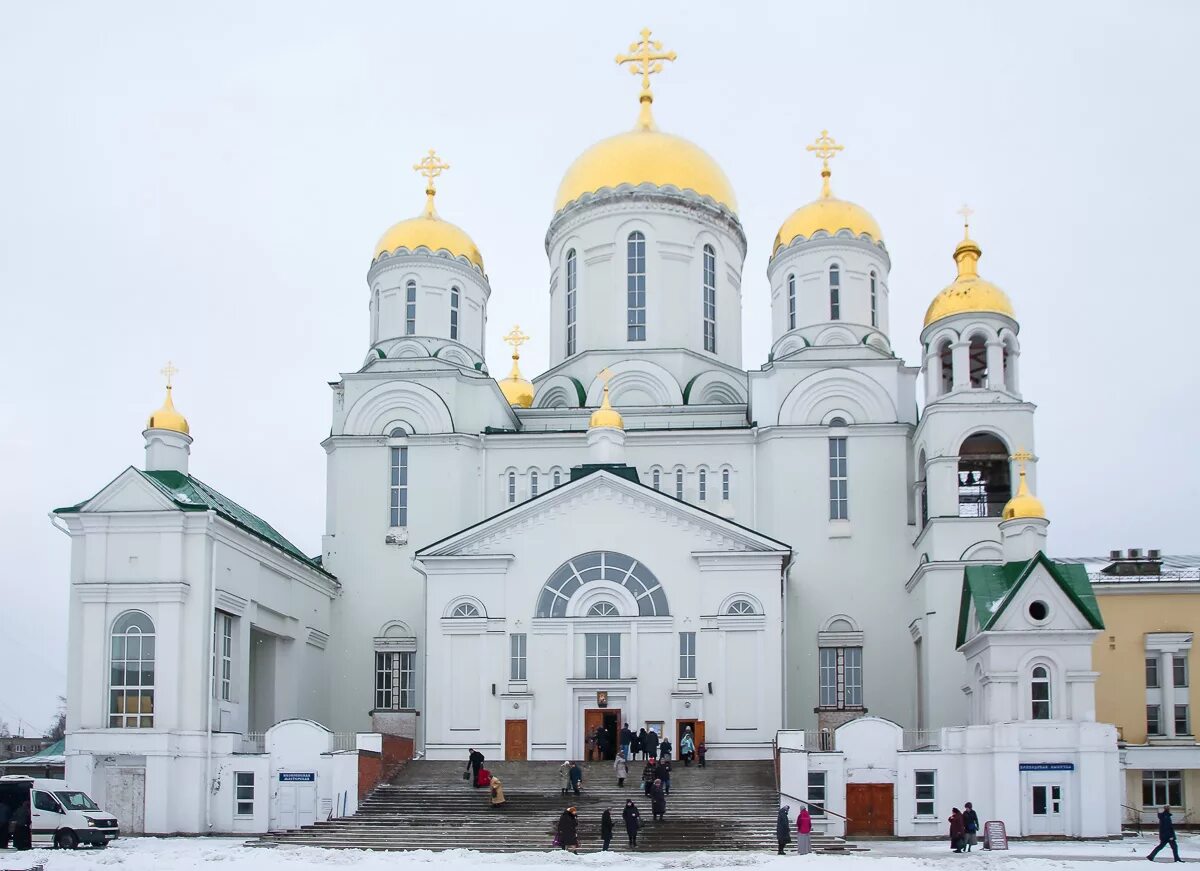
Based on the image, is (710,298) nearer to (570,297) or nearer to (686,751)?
(570,297)

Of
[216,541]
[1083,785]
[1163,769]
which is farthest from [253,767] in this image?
[1163,769]

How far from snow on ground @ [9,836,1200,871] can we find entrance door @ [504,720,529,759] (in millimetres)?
9260

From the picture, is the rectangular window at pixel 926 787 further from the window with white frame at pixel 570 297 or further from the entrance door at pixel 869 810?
the window with white frame at pixel 570 297

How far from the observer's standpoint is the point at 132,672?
35.2 metres

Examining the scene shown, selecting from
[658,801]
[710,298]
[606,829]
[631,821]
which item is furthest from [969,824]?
[710,298]

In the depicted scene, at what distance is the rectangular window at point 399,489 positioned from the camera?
4403 cm

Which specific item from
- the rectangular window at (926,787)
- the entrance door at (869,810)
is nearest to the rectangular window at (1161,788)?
the rectangular window at (926,787)

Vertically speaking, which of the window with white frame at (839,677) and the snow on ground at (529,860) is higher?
the window with white frame at (839,677)

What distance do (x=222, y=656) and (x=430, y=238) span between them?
48.3 feet

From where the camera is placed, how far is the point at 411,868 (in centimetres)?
2597

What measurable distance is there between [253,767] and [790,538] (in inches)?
608

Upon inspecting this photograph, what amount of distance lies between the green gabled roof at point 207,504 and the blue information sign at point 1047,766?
18160mm

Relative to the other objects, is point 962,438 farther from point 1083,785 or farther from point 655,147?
point 655,147

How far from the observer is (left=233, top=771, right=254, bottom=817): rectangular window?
1366 inches
